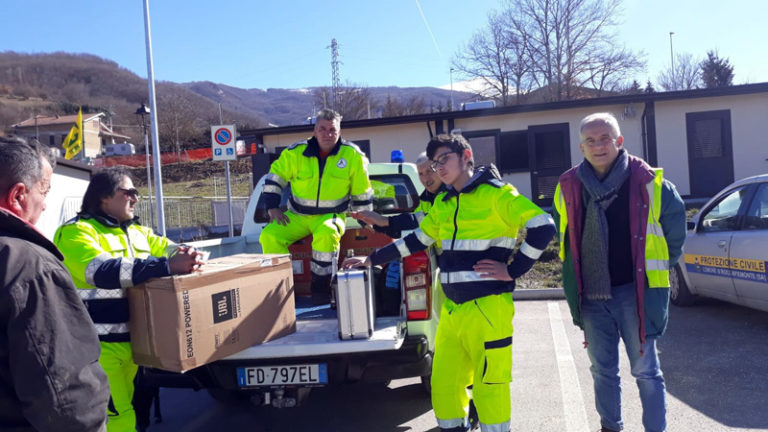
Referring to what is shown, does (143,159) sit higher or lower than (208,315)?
higher

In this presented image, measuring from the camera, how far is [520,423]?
419cm

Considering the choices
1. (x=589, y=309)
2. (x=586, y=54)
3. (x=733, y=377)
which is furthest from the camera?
(x=586, y=54)

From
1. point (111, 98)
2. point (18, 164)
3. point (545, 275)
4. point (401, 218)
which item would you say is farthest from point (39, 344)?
point (111, 98)

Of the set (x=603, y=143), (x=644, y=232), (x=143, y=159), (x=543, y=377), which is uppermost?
(x=143, y=159)

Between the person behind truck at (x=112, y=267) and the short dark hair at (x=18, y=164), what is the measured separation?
1.15 meters

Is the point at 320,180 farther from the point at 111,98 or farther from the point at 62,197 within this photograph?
the point at 111,98

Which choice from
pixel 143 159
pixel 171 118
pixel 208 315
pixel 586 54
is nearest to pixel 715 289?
pixel 208 315

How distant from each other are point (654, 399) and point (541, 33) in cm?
3683

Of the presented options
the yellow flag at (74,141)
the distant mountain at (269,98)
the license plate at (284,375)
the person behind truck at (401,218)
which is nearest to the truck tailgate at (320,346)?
the license plate at (284,375)

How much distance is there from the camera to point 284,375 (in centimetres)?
350

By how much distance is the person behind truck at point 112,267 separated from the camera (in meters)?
3.00

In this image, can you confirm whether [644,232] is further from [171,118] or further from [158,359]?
[171,118]

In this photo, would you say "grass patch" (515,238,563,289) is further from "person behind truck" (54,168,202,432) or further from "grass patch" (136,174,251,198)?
"grass patch" (136,174,251,198)

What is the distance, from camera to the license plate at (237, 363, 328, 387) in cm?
350
